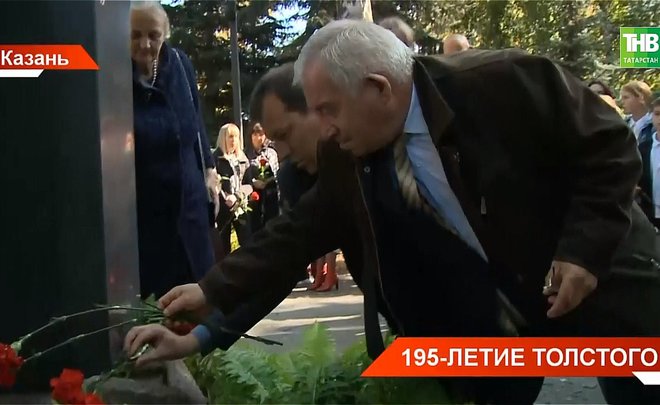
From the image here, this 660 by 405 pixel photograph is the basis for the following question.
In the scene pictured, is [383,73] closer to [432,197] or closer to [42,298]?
[432,197]

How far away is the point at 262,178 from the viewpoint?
2500 mm

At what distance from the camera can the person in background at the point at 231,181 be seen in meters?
2.33

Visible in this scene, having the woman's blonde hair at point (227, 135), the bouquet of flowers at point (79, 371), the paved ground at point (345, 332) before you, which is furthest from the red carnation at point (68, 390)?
the woman's blonde hair at point (227, 135)

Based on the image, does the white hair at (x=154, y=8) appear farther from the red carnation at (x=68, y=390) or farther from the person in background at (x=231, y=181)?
the red carnation at (x=68, y=390)

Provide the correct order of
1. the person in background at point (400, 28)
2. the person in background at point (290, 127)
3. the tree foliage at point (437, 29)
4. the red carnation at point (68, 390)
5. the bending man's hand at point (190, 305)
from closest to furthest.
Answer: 1. the red carnation at point (68, 390)
2. the bending man's hand at point (190, 305)
3. the person in background at point (290, 127)
4. the person in background at point (400, 28)
5. the tree foliage at point (437, 29)

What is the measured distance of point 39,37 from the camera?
1.71 meters

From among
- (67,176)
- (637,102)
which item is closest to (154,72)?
(67,176)

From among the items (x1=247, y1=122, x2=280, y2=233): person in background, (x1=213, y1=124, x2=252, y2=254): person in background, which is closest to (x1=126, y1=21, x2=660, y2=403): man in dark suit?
(x1=247, y1=122, x2=280, y2=233): person in background

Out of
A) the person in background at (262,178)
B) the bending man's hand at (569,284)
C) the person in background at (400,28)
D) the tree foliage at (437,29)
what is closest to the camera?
the bending man's hand at (569,284)

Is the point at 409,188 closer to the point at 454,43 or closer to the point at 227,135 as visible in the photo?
the point at 454,43

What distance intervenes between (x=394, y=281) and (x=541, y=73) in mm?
303

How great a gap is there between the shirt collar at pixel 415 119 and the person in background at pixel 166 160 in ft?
2.39

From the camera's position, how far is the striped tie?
3.58 ft

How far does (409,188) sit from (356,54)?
0.18 metres
